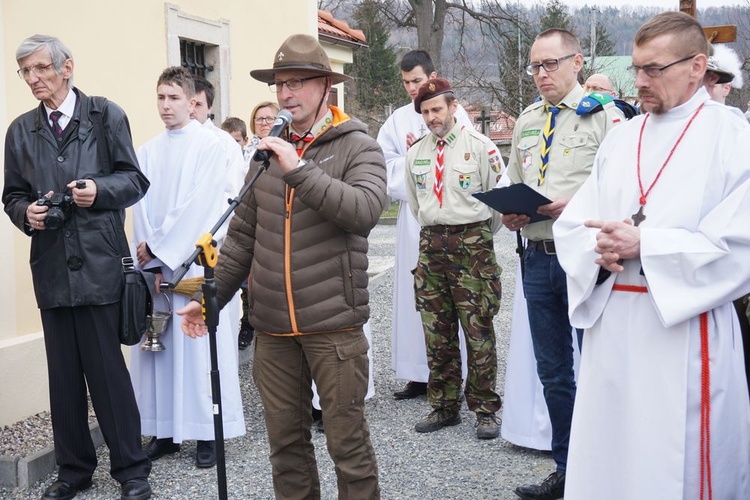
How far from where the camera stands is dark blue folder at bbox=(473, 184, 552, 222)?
3725 mm

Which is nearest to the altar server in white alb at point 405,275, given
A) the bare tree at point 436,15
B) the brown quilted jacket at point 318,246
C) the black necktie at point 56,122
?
the black necktie at point 56,122

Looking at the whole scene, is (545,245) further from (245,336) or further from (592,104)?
(245,336)

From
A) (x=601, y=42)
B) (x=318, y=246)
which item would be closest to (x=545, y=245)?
(x=318, y=246)

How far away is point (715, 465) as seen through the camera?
9.58ft

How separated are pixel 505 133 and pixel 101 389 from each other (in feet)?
118

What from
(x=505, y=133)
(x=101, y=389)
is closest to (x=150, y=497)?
(x=101, y=389)

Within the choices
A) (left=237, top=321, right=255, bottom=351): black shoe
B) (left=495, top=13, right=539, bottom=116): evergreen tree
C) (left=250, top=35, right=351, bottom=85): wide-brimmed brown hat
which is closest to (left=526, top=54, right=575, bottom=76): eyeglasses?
(left=250, top=35, right=351, bottom=85): wide-brimmed brown hat

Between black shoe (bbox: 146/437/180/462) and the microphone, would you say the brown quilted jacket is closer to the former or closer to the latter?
the microphone

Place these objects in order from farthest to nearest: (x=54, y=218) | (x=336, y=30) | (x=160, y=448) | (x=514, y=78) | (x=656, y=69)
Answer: (x=514, y=78) < (x=336, y=30) < (x=160, y=448) < (x=54, y=218) < (x=656, y=69)

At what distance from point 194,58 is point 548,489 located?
5853 mm

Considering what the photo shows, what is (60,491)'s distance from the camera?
456 centimetres

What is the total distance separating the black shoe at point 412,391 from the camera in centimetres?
654

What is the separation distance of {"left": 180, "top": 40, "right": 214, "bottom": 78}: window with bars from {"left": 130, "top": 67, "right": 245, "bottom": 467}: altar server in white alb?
10.3 ft

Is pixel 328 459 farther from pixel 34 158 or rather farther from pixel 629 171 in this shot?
pixel 629 171
